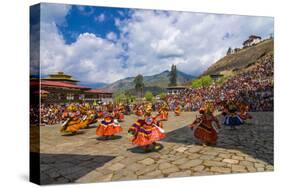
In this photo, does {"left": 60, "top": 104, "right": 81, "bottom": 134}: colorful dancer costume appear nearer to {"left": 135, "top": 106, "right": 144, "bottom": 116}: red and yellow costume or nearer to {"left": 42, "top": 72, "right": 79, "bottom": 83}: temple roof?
{"left": 42, "top": 72, "right": 79, "bottom": 83}: temple roof

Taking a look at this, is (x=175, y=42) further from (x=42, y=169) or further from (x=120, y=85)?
(x=42, y=169)

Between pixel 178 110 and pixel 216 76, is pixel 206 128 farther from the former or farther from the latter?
pixel 216 76

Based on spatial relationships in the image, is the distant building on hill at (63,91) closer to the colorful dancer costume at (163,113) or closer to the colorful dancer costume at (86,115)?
the colorful dancer costume at (86,115)

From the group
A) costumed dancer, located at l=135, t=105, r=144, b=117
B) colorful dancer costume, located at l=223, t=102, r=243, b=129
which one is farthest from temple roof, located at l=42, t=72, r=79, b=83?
colorful dancer costume, located at l=223, t=102, r=243, b=129

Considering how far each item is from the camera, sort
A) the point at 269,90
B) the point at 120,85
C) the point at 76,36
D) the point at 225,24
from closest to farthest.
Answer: the point at 76,36 < the point at 120,85 < the point at 225,24 < the point at 269,90

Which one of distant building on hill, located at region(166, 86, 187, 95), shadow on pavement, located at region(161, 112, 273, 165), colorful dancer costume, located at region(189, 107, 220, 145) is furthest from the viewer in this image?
distant building on hill, located at region(166, 86, 187, 95)

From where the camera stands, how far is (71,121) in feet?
25.0

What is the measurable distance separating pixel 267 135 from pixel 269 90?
1273 millimetres

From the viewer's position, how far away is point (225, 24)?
8320 mm

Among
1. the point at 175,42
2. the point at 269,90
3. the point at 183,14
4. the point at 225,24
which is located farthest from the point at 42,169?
the point at 269,90

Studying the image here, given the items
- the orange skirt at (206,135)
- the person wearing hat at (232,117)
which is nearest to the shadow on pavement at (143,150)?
the orange skirt at (206,135)

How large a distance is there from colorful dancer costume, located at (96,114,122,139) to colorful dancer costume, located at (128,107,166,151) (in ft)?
1.96

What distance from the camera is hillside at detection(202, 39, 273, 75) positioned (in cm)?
846

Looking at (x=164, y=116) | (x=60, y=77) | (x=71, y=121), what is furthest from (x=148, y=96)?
(x=60, y=77)
